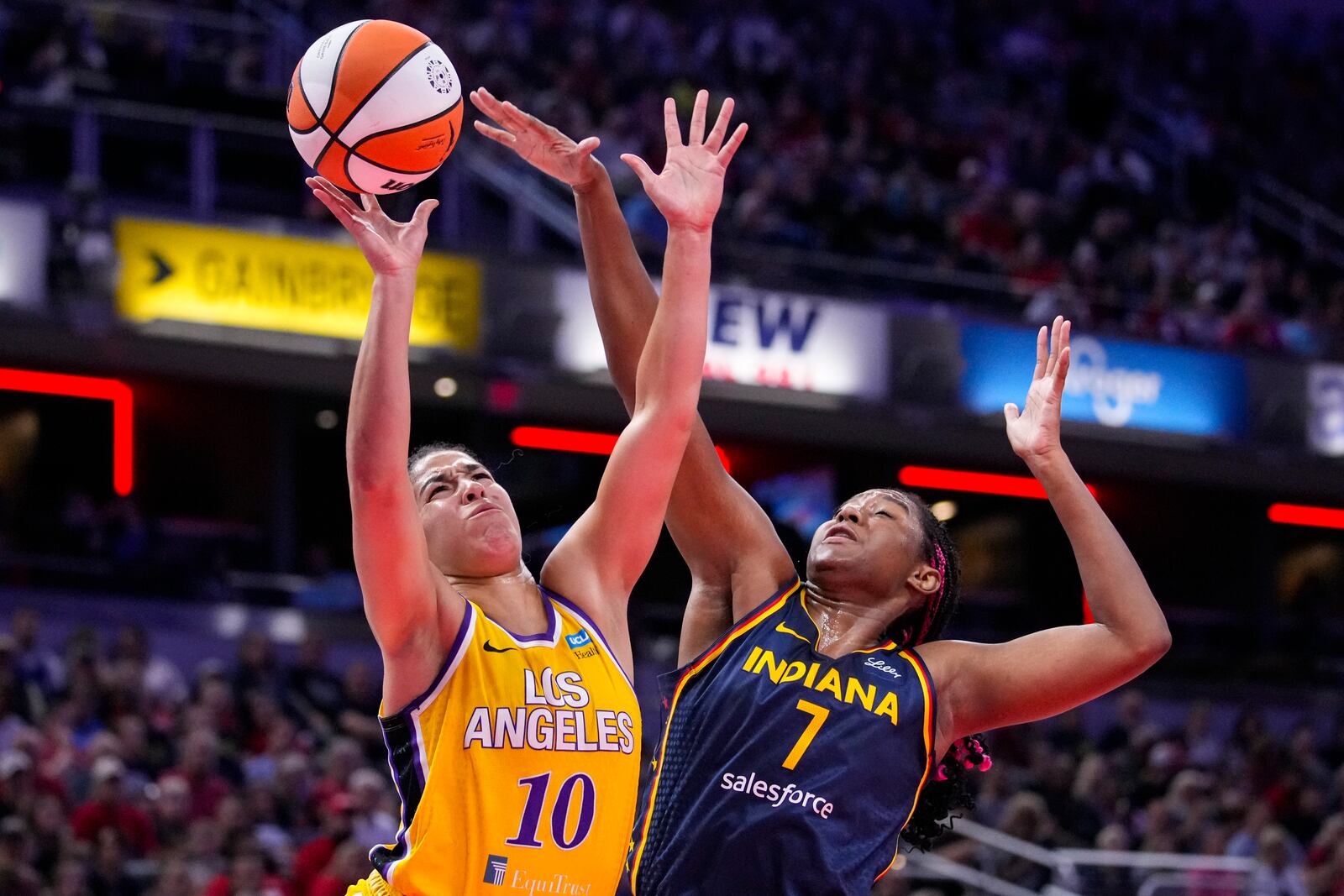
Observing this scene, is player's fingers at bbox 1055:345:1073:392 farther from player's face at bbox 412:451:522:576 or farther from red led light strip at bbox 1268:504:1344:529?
red led light strip at bbox 1268:504:1344:529

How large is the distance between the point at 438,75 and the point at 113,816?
6.26m

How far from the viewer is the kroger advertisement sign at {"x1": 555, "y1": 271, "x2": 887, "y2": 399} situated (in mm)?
15305

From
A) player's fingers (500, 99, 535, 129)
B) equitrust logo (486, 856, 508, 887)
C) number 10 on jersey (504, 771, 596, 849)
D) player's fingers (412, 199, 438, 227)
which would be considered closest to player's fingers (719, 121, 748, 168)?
player's fingers (500, 99, 535, 129)


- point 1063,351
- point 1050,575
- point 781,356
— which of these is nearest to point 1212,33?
point 1050,575

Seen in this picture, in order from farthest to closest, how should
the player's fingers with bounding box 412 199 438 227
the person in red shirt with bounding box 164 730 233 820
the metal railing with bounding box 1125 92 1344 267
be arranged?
the metal railing with bounding box 1125 92 1344 267 → the person in red shirt with bounding box 164 730 233 820 → the player's fingers with bounding box 412 199 438 227

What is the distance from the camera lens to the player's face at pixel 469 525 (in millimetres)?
4258

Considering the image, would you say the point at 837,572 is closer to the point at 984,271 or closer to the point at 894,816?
the point at 894,816

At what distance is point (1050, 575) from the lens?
69.8 ft

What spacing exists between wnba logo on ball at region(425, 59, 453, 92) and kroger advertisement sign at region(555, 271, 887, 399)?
10133 millimetres

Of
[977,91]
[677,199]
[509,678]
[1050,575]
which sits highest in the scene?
[977,91]

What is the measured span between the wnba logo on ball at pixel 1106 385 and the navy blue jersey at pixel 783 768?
511 inches

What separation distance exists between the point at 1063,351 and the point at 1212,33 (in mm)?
20957

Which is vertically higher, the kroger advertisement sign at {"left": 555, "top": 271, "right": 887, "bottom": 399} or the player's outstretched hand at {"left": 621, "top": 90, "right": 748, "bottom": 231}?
the player's outstretched hand at {"left": 621, "top": 90, "right": 748, "bottom": 231}

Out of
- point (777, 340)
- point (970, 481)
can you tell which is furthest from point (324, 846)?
point (970, 481)
